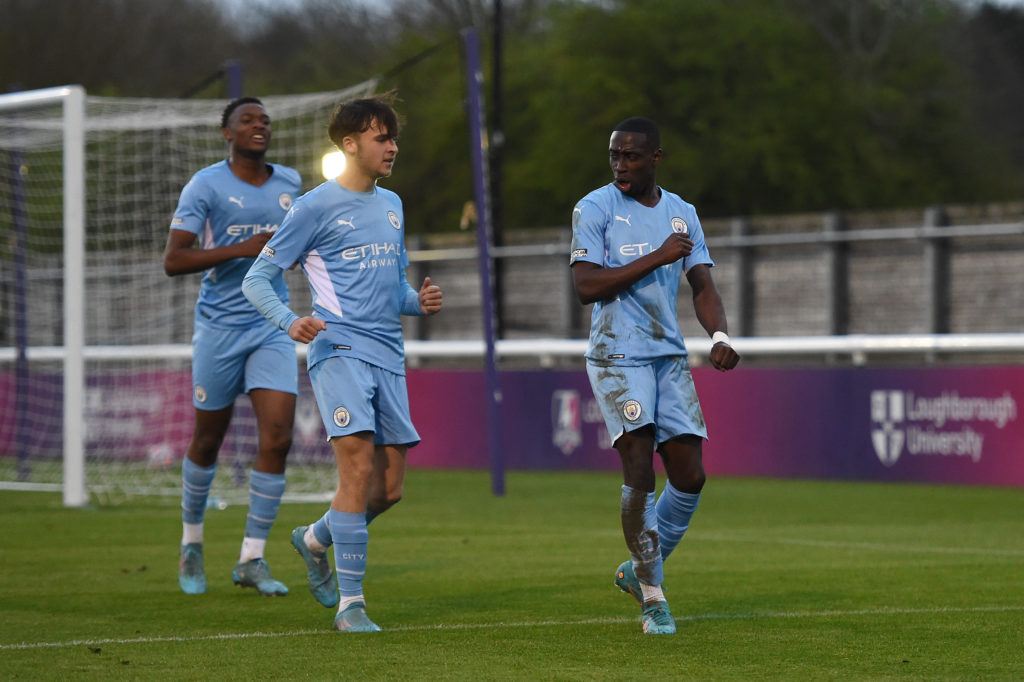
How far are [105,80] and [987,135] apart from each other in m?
26.4

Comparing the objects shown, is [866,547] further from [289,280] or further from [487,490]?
[289,280]

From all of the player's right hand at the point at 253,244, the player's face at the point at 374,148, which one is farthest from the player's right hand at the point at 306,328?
the player's right hand at the point at 253,244

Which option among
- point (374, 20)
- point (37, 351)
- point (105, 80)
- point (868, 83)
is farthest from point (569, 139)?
point (37, 351)

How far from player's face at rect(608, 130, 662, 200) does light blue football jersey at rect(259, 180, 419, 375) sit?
87 cm

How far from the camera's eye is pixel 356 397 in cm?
666

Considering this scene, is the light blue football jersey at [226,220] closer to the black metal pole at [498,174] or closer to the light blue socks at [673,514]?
the light blue socks at [673,514]

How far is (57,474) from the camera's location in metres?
16.8

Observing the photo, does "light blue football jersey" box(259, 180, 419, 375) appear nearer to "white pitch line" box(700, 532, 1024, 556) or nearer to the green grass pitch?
the green grass pitch

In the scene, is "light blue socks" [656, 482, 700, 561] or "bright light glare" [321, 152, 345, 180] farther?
"bright light glare" [321, 152, 345, 180]

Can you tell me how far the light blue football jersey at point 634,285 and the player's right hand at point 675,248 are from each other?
165mm

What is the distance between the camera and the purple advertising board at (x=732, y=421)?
14.3 m

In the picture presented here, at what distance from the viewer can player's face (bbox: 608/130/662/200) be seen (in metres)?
6.65

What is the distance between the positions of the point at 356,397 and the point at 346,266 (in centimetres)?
52

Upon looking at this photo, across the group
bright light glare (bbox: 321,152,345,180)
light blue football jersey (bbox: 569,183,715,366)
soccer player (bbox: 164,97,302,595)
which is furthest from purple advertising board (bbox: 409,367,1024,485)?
light blue football jersey (bbox: 569,183,715,366)
